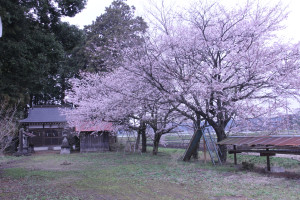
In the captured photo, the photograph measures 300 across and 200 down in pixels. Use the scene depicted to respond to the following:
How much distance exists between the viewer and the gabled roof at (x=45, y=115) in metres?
23.7

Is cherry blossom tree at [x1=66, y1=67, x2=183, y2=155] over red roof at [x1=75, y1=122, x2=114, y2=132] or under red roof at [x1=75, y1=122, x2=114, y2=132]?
over

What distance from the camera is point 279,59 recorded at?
9.83 m

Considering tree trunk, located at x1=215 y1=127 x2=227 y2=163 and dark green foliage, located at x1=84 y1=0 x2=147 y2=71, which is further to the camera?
dark green foliage, located at x1=84 y1=0 x2=147 y2=71

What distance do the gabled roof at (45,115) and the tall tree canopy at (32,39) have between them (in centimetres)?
1271

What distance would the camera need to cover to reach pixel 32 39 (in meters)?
10.4

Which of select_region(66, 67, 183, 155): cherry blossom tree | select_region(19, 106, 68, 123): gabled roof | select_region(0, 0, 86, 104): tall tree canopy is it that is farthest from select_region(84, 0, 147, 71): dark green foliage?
Result: select_region(0, 0, 86, 104): tall tree canopy

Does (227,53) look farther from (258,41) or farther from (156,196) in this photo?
(156,196)

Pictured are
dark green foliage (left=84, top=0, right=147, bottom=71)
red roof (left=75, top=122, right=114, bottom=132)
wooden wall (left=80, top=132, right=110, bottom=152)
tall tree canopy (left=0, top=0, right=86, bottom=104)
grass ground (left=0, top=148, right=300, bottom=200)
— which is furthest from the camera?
dark green foliage (left=84, top=0, right=147, bottom=71)

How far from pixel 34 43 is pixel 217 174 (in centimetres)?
837

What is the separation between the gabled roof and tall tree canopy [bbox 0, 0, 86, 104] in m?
12.7

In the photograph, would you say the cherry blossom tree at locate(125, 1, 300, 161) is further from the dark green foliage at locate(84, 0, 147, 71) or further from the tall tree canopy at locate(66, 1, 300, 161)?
the dark green foliage at locate(84, 0, 147, 71)

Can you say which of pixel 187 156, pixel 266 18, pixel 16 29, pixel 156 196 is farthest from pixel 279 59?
pixel 16 29

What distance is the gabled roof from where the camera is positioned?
23672mm

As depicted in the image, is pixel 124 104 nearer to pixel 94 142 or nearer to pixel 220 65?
pixel 220 65
